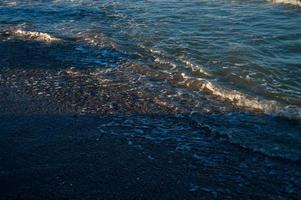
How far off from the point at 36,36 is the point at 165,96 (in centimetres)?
491

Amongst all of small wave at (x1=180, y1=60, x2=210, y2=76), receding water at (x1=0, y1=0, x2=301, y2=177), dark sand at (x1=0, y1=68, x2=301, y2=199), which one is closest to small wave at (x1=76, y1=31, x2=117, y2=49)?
receding water at (x1=0, y1=0, x2=301, y2=177)

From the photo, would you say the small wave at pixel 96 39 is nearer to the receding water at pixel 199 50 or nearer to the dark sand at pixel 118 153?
the receding water at pixel 199 50

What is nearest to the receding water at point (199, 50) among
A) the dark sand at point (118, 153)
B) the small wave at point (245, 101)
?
the small wave at point (245, 101)

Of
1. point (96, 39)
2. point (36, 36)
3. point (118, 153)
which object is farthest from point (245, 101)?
point (36, 36)

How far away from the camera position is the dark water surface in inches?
248

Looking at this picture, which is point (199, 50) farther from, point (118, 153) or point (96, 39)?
point (118, 153)

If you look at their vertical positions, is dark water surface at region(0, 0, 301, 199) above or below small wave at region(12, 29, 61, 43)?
below

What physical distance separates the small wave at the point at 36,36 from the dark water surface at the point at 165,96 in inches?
1.3

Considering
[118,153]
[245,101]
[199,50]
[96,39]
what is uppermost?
[96,39]

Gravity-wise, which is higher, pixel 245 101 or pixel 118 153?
pixel 245 101

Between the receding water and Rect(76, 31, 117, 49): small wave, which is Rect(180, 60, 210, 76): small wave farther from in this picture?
Rect(76, 31, 117, 49): small wave

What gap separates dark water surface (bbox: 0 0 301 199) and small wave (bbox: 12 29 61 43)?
32mm

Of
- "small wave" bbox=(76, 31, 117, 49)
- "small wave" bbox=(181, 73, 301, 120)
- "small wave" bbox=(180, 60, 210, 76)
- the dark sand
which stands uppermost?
"small wave" bbox=(76, 31, 117, 49)

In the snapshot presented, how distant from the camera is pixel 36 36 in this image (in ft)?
39.9
